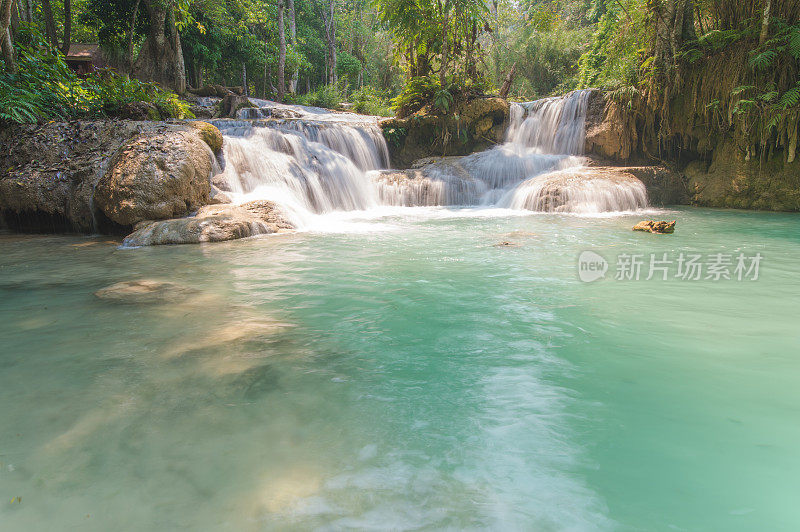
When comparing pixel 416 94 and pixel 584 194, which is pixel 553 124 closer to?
pixel 584 194

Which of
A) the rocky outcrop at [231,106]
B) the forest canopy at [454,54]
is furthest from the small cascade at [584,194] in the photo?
the rocky outcrop at [231,106]

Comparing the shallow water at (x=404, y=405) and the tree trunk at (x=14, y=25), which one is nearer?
the shallow water at (x=404, y=405)

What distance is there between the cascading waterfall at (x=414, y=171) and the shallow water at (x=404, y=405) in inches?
220

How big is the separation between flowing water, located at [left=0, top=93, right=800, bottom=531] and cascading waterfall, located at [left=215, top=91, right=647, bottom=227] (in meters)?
4.96

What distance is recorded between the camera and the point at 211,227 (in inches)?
286

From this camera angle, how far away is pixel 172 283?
463 centimetres

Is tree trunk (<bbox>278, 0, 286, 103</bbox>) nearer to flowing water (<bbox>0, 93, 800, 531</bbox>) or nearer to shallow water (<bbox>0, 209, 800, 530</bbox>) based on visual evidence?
flowing water (<bbox>0, 93, 800, 531</bbox>)

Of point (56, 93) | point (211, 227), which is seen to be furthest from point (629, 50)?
point (56, 93)

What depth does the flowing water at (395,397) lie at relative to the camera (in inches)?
63.7

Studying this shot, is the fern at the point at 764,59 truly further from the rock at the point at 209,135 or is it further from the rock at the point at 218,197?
the rock at the point at 209,135

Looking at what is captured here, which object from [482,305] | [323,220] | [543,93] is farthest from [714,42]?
[543,93]

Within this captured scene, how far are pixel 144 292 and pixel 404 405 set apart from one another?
127 inches

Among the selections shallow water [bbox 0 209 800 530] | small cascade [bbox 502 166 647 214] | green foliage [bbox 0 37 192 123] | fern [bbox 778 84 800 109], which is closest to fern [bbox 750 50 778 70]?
fern [bbox 778 84 800 109]

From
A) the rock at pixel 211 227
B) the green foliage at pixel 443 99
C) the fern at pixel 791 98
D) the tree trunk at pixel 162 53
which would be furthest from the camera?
the tree trunk at pixel 162 53
